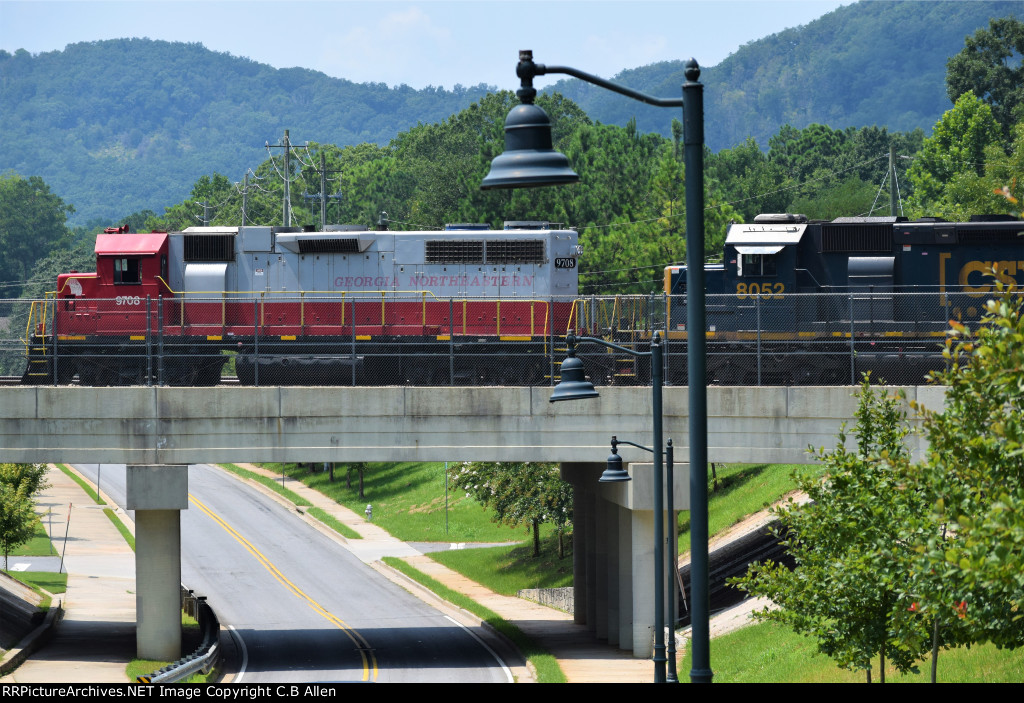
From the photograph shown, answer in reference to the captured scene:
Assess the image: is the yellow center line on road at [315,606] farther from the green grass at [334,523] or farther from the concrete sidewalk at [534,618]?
the green grass at [334,523]

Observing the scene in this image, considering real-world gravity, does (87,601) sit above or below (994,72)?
below

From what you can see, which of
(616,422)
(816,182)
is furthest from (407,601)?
(816,182)

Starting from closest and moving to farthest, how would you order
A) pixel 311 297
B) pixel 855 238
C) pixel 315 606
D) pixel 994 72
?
1. pixel 855 238
2. pixel 311 297
3. pixel 315 606
4. pixel 994 72

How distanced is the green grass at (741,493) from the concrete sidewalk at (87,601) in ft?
64.9

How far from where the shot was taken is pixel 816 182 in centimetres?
11481

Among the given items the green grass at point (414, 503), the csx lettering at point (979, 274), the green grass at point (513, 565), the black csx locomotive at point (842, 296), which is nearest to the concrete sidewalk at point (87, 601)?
the green grass at point (414, 503)

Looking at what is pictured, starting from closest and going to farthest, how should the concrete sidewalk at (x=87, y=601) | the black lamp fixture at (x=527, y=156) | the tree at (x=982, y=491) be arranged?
1. the black lamp fixture at (x=527, y=156)
2. the tree at (x=982, y=491)
3. the concrete sidewalk at (x=87, y=601)

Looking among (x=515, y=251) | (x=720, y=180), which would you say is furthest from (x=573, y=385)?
(x=720, y=180)

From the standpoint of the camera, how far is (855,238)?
3500 centimetres

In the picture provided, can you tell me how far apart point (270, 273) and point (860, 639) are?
2476 centimetres

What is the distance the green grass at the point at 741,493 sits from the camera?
43.8 m

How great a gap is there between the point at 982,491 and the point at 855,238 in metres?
22.1

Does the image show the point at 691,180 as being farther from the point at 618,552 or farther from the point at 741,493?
the point at 741,493

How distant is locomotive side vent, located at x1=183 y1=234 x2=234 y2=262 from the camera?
1487 inches
